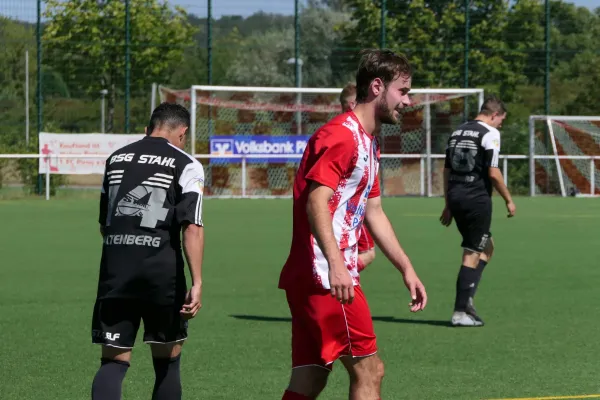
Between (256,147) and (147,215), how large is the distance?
86.9 ft

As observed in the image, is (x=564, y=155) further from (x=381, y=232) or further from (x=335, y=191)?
(x=335, y=191)

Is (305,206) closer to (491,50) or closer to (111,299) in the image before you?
(111,299)

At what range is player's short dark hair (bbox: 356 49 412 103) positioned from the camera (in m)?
5.37

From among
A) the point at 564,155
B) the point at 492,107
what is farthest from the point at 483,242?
the point at 564,155

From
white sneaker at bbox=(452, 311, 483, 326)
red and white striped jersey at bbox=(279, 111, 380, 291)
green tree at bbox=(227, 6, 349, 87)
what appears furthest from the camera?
green tree at bbox=(227, 6, 349, 87)

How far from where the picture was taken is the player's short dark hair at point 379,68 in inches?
211

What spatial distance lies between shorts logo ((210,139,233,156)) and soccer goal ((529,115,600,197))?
334 inches

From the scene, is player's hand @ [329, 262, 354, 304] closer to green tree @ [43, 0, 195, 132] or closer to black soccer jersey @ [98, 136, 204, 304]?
black soccer jersey @ [98, 136, 204, 304]

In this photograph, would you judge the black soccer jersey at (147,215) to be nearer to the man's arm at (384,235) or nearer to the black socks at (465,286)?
the man's arm at (384,235)

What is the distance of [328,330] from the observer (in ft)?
17.3

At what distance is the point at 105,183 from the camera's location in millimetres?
5973

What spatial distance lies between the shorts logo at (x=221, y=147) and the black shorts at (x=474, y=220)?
2153cm

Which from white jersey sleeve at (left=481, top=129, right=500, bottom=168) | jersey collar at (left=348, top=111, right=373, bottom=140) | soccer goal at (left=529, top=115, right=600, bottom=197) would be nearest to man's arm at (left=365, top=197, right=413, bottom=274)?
jersey collar at (left=348, top=111, right=373, bottom=140)

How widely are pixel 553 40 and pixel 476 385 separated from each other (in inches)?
2328
